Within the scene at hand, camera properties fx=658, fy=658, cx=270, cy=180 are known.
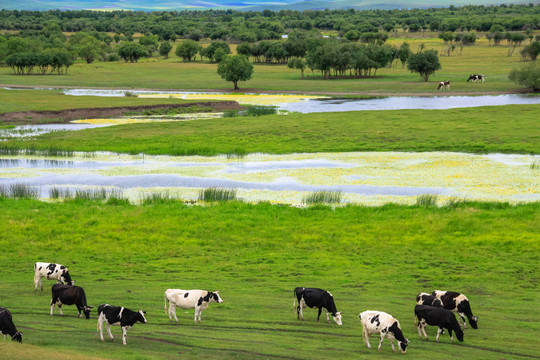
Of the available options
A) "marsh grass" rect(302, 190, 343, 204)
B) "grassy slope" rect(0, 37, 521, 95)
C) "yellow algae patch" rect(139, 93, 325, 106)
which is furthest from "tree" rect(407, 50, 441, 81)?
"marsh grass" rect(302, 190, 343, 204)

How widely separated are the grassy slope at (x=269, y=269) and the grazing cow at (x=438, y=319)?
38cm

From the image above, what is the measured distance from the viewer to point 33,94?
4478 inches

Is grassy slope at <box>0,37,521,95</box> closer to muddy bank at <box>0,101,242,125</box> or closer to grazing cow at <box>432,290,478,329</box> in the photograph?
muddy bank at <box>0,101,242,125</box>

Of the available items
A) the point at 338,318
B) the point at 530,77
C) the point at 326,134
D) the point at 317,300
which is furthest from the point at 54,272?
the point at 530,77

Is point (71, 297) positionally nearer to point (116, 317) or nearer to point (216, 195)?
point (116, 317)

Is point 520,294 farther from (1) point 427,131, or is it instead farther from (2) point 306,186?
(1) point 427,131

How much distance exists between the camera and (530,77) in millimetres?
114625

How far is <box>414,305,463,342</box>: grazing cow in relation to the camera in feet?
59.8

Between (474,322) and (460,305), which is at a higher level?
(460,305)

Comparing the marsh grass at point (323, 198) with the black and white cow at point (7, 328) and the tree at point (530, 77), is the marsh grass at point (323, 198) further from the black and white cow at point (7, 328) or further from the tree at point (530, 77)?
the tree at point (530, 77)

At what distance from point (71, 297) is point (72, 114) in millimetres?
76877

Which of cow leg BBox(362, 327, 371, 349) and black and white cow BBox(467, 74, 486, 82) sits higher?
black and white cow BBox(467, 74, 486, 82)

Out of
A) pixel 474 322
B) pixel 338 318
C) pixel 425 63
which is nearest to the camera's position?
pixel 338 318

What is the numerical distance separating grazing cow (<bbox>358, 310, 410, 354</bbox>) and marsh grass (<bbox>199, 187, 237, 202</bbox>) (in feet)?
85.8
